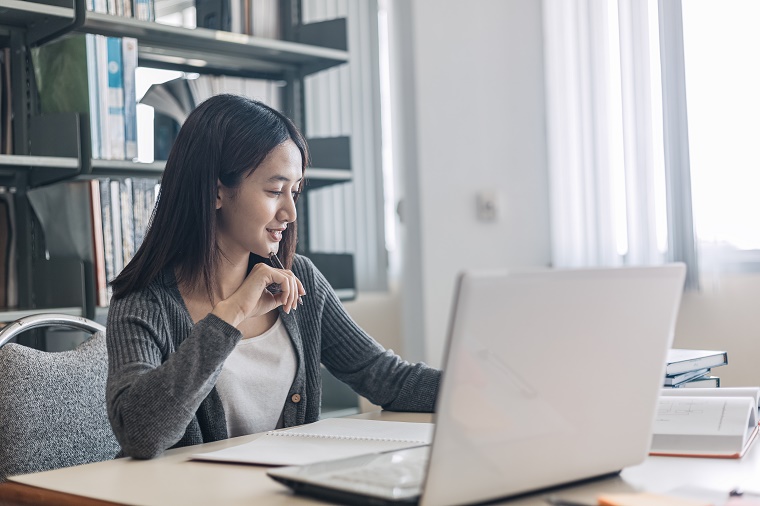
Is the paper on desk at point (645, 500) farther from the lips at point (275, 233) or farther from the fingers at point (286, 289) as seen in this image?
the lips at point (275, 233)

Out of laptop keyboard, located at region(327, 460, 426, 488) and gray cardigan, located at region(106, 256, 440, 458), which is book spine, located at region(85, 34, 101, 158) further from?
laptop keyboard, located at region(327, 460, 426, 488)

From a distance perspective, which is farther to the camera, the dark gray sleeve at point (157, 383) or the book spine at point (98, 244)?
the book spine at point (98, 244)

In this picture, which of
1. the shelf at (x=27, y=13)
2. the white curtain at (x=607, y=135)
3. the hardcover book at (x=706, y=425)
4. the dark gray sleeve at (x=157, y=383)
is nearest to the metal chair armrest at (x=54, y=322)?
the dark gray sleeve at (x=157, y=383)

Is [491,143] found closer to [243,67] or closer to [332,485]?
[243,67]

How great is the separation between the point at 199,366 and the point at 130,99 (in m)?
1.29

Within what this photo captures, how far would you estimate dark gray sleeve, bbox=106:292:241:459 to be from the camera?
3.65 ft


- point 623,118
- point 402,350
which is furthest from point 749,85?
point 402,350

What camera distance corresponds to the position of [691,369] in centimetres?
138

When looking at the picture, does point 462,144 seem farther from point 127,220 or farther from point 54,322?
point 54,322

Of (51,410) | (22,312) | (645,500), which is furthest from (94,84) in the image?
(645,500)

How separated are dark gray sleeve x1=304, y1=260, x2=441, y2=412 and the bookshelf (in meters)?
0.79

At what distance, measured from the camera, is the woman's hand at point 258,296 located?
4.04 ft

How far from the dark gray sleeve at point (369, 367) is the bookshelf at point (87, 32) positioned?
0.79 metres

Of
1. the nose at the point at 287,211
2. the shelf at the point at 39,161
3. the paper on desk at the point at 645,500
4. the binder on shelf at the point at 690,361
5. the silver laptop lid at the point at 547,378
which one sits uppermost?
the shelf at the point at 39,161
